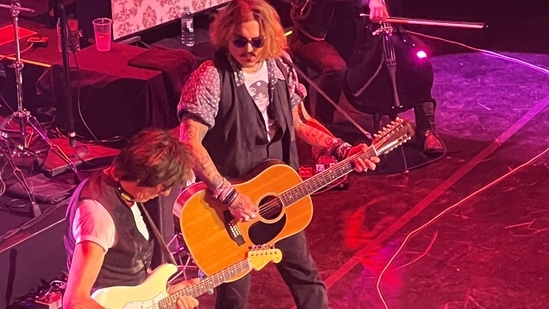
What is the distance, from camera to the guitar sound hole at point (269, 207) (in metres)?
4.38

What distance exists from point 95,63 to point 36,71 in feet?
1.52

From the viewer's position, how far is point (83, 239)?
11.1ft

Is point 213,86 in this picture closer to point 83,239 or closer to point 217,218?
point 217,218

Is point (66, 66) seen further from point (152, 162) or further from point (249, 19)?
point (152, 162)

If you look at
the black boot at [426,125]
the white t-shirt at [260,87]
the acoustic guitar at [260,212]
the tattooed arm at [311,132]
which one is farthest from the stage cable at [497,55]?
the white t-shirt at [260,87]

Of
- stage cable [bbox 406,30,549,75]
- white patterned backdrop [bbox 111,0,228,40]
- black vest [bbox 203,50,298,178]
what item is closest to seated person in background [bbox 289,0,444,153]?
white patterned backdrop [bbox 111,0,228,40]

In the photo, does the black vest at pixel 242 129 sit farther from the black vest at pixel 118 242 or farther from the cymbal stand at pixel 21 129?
the cymbal stand at pixel 21 129

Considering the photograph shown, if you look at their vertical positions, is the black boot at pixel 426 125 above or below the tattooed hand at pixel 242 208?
below

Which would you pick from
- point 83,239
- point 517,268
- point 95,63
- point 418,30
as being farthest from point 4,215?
point 418,30

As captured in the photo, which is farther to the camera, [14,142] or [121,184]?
[14,142]

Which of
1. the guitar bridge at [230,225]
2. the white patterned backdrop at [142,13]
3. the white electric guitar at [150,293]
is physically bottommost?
the white patterned backdrop at [142,13]

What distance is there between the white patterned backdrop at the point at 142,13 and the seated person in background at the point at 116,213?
4163mm

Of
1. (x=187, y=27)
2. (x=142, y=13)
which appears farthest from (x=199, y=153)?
(x=187, y=27)

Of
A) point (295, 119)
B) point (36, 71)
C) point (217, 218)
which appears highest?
point (295, 119)
